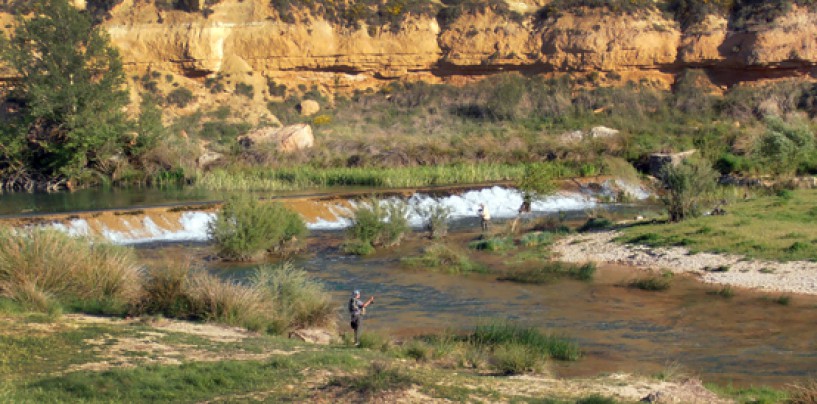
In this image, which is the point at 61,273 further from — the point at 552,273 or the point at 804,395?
the point at 804,395

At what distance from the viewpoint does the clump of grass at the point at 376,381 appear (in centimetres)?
793

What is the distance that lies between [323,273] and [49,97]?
25286 mm

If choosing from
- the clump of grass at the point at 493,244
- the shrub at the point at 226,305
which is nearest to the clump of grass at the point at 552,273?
the clump of grass at the point at 493,244

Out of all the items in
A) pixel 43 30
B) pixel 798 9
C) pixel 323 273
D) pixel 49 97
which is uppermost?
pixel 798 9

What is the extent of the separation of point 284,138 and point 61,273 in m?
31.7

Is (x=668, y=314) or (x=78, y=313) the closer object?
(x=78, y=313)

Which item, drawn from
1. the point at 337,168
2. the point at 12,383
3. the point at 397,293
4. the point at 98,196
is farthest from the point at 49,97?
the point at 12,383

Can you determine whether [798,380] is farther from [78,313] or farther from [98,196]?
[98,196]

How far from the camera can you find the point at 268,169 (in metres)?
40.2

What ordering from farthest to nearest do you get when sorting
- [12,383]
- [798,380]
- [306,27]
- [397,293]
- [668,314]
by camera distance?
[306,27], [397,293], [668,314], [798,380], [12,383]

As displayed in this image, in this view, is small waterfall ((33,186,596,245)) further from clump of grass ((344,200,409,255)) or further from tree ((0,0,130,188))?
tree ((0,0,130,188))

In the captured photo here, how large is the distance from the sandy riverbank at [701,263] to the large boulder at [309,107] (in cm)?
3575

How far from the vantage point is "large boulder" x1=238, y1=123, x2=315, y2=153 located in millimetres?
44062

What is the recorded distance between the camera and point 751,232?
20109 millimetres
